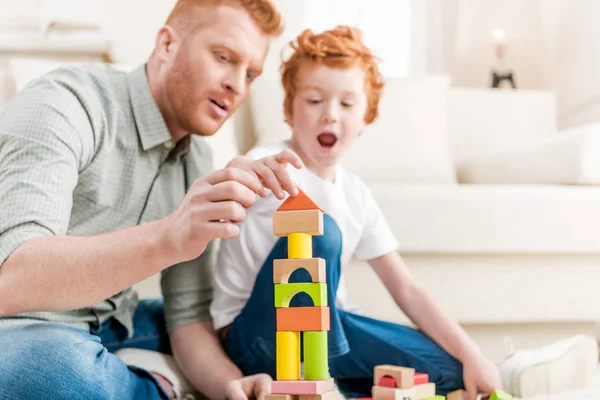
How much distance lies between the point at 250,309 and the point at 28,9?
5.97 feet

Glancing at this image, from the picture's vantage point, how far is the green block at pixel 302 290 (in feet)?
2.57

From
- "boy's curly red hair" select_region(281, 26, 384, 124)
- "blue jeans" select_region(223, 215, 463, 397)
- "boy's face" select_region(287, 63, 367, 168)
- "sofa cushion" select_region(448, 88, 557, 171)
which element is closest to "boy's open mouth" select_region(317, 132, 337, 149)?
"boy's face" select_region(287, 63, 367, 168)

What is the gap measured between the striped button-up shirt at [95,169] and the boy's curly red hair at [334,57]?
220 mm

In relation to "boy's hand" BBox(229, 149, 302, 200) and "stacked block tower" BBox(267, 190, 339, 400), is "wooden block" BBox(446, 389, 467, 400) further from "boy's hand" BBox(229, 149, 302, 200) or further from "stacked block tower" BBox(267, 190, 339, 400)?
"boy's hand" BBox(229, 149, 302, 200)

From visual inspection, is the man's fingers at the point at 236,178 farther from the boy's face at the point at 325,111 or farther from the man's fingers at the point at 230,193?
the boy's face at the point at 325,111

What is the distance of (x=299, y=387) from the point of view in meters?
0.77

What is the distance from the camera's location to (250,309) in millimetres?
1125

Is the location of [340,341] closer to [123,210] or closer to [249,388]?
[249,388]

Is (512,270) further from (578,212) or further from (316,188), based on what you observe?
(316,188)

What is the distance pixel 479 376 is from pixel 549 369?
0.14 meters

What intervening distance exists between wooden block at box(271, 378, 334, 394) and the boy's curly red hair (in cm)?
71

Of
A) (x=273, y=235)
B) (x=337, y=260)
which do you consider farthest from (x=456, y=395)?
(x=273, y=235)

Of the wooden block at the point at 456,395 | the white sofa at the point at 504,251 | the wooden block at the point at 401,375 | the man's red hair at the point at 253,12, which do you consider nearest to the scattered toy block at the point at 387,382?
the wooden block at the point at 401,375

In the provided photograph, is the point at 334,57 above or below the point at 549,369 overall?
above
